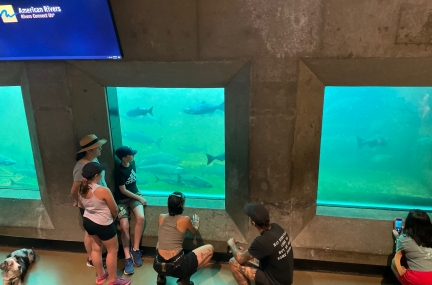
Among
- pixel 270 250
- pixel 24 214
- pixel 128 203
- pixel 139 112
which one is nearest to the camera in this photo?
pixel 270 250

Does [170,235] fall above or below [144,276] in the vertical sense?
above

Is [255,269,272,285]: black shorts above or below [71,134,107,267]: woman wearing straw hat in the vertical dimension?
below

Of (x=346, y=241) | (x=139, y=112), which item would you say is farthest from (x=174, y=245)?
(x=139, y=112)

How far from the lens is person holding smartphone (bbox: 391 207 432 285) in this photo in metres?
2.59

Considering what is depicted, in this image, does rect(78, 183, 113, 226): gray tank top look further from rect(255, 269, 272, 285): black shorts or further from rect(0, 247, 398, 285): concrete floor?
rect(255, 269, 272, 285): black shorts

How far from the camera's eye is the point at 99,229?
9.79 ft

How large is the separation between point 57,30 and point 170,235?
8.11 ft

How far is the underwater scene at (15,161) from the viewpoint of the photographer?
4528mm

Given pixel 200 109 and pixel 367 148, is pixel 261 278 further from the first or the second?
pixel 367 148

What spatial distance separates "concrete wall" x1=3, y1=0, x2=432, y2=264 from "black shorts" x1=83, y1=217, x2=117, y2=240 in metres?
1.39

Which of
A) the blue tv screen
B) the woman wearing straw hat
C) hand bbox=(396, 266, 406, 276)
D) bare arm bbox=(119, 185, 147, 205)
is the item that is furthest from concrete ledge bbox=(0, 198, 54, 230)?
hand bbox=(396, 266, 406, 276)

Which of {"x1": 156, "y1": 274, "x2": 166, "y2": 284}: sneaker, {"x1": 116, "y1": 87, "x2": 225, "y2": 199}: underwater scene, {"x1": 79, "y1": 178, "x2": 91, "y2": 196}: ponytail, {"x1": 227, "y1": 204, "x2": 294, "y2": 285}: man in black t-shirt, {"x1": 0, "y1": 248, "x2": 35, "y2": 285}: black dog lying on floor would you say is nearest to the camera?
{"x1": 227, "y1": 204, "x2": 294, "y2": 285}: man in black t-shirt

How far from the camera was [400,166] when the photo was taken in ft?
52.7

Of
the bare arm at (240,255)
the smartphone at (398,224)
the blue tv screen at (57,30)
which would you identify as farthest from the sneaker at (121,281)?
the smartphone at (398,224)
